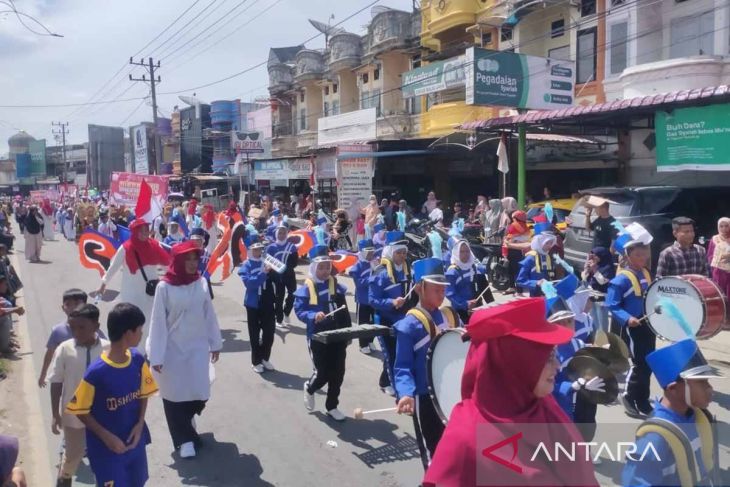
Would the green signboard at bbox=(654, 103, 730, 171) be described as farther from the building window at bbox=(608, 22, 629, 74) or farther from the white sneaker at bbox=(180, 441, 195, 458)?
the white sneaker at bbox=(180, 441, 195, 458)

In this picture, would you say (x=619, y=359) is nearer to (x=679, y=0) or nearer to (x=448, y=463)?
(x=448, y=463)

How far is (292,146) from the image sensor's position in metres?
37.4

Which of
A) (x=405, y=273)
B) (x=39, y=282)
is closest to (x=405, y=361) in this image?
(x=405, y=273)

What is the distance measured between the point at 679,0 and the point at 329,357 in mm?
15586

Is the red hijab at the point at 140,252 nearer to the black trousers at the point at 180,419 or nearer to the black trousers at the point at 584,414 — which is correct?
the black trousers at the point at 180,419

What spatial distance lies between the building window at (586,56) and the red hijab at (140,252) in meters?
15.8

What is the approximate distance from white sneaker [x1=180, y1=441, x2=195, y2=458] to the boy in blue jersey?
150cm

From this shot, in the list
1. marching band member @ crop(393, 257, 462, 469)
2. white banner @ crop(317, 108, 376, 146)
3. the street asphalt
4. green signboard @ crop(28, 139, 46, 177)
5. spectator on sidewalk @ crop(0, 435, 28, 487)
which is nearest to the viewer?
spectator on sidewalk @ crop(0, 435, 28, 487)

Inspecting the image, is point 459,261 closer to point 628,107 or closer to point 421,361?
point 421,361

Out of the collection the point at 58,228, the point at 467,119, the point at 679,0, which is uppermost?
the point at 679,0

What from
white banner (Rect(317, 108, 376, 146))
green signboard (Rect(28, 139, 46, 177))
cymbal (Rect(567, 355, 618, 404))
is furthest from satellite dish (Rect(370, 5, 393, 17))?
green signboard (Rect(28, 139, 46, 177))

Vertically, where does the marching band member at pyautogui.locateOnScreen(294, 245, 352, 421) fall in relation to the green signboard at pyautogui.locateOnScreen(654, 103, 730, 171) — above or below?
below

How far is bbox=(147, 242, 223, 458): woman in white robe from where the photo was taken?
523 centimetres

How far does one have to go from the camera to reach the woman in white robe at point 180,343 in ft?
17.2
